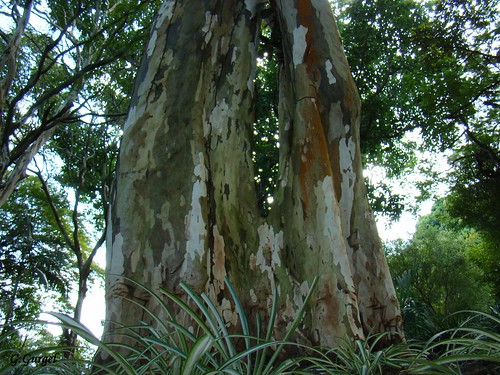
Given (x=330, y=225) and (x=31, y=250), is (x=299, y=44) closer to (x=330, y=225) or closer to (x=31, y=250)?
(x=330, y=225)

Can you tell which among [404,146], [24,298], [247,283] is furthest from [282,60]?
[24,298]

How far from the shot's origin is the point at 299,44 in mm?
3281

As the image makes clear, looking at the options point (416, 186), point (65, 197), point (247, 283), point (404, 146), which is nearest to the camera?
point (247, 283)

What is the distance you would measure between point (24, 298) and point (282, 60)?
460 inches

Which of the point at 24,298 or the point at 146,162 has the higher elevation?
the point at 24,298

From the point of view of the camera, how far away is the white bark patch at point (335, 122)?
303cm

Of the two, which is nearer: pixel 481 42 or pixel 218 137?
pixel 218 137

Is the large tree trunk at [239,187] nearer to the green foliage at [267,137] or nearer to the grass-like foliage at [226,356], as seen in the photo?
the grass-like foliage at [226,356]

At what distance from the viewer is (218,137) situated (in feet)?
9.61

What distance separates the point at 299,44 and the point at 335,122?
0.72m

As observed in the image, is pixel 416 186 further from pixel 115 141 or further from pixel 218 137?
pixel 218 137

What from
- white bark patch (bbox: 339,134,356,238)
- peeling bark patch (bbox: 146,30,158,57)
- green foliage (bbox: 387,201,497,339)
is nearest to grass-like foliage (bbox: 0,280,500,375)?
white bark patch (bbox: 339,134,356,238)

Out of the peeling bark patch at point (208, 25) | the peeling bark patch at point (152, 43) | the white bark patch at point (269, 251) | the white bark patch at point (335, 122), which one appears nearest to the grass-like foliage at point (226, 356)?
the white bark patch at point (269, 251)

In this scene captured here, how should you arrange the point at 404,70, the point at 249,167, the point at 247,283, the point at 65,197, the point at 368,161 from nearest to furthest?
the point at 247,283
the point at 249,167
the point at 404,70
the point at 368,161
the point at 65,197
